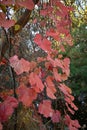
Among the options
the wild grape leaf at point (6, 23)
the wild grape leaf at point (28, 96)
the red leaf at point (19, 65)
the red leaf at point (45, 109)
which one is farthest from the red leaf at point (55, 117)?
the wild grape leaf at point (6, 23)

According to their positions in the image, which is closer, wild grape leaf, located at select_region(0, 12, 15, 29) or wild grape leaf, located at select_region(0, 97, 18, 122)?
wild grape leaf, located at select_region(0, 12, 15, 29)

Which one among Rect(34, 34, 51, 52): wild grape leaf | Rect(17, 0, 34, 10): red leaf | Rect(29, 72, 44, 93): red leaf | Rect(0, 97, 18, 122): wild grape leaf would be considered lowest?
Rect(0, 97, 18, 122): wild grape leaf

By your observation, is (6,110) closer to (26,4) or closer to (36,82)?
(36,82)

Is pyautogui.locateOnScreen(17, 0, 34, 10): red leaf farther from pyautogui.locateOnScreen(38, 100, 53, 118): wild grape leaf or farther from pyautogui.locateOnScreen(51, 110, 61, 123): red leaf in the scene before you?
pyautogui.locateOnScreen(51, 110, 61, 123): red leaf

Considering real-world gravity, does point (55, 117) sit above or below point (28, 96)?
below

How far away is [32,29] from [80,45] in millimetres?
3546

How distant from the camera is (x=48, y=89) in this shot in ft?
3.95

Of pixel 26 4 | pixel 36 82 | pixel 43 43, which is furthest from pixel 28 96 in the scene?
pixel 26 4

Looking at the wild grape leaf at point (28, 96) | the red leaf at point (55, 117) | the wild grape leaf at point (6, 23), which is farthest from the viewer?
the red leaf at point (55, 117)

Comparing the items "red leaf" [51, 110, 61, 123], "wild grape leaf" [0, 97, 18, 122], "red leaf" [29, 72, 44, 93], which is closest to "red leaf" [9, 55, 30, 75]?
"red leaf" [29, 72, 44, 93]

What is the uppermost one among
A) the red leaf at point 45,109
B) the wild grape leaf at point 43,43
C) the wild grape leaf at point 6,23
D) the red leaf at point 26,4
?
the red leaf at point 26,4

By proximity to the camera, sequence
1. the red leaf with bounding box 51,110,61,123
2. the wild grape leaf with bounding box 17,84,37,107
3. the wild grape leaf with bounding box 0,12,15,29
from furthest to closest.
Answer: the red leaf with bounding box 51,110,61,123 → the wild grape leaf with bounding box 17,84,37,107 → the wild grape leaf with bounding box 0,12,15,29

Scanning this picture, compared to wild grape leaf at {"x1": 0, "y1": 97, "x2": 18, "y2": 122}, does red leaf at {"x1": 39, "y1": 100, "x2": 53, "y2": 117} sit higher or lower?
lower

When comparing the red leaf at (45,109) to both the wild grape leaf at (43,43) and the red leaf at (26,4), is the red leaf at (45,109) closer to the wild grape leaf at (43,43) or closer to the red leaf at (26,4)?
the wild grape leaf at (43,43)
